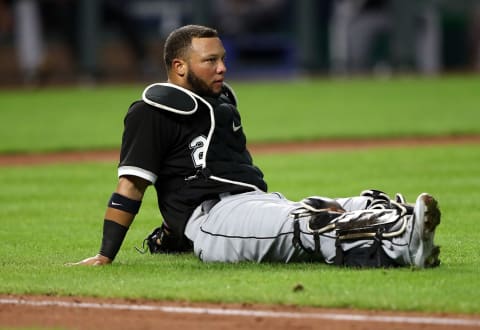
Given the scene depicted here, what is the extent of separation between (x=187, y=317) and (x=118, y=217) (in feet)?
4.63

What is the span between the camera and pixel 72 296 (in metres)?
5.38

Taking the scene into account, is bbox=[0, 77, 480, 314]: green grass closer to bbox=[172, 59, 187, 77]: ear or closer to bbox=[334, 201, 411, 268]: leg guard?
bbox=[334, 201, 411, 268]: leg guard

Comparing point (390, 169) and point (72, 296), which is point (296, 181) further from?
point (72, 296)

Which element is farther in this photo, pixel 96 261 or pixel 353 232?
pixel 96 261

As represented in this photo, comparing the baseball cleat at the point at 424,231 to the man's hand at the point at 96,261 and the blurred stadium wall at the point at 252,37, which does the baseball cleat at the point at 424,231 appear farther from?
the blurred stadium wall at the point at 252,37

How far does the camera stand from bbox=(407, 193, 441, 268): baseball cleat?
5457 millimetres

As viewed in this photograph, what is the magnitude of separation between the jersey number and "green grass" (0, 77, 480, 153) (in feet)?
29.1

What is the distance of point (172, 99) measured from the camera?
20.5 ft

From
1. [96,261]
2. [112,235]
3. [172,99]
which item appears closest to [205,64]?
[172,99]

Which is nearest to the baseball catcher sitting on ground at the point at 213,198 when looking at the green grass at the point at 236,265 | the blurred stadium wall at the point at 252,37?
the green grass at the point at 236,265

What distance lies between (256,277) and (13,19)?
1182 inches

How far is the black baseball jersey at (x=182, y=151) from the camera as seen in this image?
20.5 feet

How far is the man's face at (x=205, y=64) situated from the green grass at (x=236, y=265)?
3.41ft

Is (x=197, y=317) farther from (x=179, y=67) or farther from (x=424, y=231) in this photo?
(x=179, y=67)
